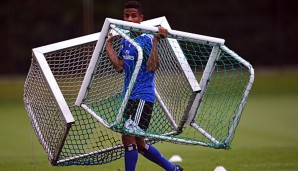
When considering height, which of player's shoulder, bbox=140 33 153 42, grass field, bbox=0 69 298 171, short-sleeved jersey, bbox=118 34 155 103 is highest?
player's shoulder, bbox=140 33 153 42

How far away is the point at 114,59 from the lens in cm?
753

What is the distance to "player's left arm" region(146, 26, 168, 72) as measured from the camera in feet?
24.0

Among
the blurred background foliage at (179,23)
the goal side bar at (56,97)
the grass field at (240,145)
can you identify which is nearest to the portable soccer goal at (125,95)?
the goal side bar at (56,97)

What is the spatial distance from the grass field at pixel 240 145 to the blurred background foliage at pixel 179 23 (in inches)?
236

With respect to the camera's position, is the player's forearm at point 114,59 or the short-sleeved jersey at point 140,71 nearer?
the player's forearm at point 114,59

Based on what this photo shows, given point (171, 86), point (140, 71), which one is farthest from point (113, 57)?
point (171, 86)

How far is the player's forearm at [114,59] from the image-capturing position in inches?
295

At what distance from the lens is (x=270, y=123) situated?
14.6 meters

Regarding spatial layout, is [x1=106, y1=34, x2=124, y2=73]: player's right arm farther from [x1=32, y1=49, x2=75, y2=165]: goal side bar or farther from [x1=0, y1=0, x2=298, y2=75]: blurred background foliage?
[x1=0, y1=0, x2=298, y2=75]: blurred background foliage

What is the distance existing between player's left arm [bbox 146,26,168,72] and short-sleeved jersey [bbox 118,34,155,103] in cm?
16

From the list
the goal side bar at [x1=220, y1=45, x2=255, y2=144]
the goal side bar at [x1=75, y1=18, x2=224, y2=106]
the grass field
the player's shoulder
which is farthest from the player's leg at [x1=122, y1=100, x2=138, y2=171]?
the grass field

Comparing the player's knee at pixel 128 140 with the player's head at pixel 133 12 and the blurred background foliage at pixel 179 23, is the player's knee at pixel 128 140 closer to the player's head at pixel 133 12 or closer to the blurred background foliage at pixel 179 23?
the player's head at pixel 133 12

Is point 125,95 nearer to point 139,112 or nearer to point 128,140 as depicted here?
point 139,112

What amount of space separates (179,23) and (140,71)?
62.6 ft
